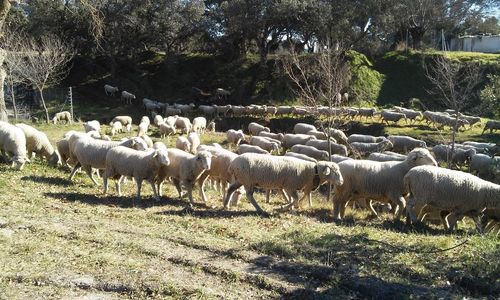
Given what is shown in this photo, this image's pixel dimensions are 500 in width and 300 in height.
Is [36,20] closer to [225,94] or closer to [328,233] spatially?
[225,94]

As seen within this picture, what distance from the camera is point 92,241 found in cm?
901

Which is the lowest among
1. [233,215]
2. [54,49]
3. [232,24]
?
[233,215]

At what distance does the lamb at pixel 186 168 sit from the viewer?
43.4 feet

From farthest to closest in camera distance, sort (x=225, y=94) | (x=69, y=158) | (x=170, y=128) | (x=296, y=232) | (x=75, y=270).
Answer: (x=225, y=94), (x=170, y=128), (x=69, y=158), (x=296, y=232), (x=75, y=270)

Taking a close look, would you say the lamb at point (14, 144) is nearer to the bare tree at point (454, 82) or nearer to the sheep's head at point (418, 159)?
the sheep's head at point (418, 159)

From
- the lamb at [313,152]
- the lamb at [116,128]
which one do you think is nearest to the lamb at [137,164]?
the lamb at [313,152]

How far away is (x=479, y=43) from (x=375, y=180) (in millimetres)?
61773

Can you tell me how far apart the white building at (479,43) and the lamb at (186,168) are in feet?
202

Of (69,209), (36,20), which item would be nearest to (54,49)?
(36,20)

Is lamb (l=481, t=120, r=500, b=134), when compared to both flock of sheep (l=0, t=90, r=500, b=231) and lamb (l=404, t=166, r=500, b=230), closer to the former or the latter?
flock of sheep (l=0, t=90, r=500, b=231)

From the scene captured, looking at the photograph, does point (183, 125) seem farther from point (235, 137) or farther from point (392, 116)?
point (392, 116)

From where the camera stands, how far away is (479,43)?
6594cm

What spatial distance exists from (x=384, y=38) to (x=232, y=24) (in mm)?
19890

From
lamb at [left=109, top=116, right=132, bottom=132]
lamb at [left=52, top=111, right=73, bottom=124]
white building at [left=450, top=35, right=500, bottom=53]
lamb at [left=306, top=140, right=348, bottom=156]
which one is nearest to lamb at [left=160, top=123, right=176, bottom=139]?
lamb at [left=109, top=116, right=132, bottom=132]
